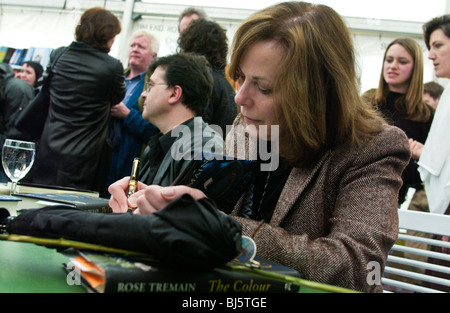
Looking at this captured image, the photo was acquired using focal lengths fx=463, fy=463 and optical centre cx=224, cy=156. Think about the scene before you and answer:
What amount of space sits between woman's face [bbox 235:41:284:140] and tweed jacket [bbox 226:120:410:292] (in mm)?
151

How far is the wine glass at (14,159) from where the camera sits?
1.47 meters

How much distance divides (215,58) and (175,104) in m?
0.55

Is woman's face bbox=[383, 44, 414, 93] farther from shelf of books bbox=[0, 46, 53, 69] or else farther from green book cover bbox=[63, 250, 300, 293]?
shelf of books bbox=[0, 46, 53, 69]

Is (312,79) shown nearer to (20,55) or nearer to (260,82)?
(260,82)

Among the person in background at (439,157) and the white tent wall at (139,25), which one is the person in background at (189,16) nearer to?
the white tent wall at (139,25)

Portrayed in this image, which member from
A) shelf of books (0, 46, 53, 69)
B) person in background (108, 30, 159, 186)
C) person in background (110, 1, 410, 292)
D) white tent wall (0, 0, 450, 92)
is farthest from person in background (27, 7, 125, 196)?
shelf of books (0, 46, 53, 69)

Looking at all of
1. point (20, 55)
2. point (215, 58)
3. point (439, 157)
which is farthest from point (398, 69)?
point (20, 55)

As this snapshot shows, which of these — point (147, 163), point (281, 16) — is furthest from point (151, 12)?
point (281, 16)

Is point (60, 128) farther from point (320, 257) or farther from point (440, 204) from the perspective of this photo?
point (320, 257)

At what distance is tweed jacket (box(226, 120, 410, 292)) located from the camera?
0.85 metres

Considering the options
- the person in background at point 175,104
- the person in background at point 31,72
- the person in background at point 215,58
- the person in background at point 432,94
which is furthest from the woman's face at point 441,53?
the person in background at point 31,72

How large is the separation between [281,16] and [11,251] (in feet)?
2.50

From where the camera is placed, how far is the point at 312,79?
1.06m

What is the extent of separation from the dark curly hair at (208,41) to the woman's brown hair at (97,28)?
50 centimetres
